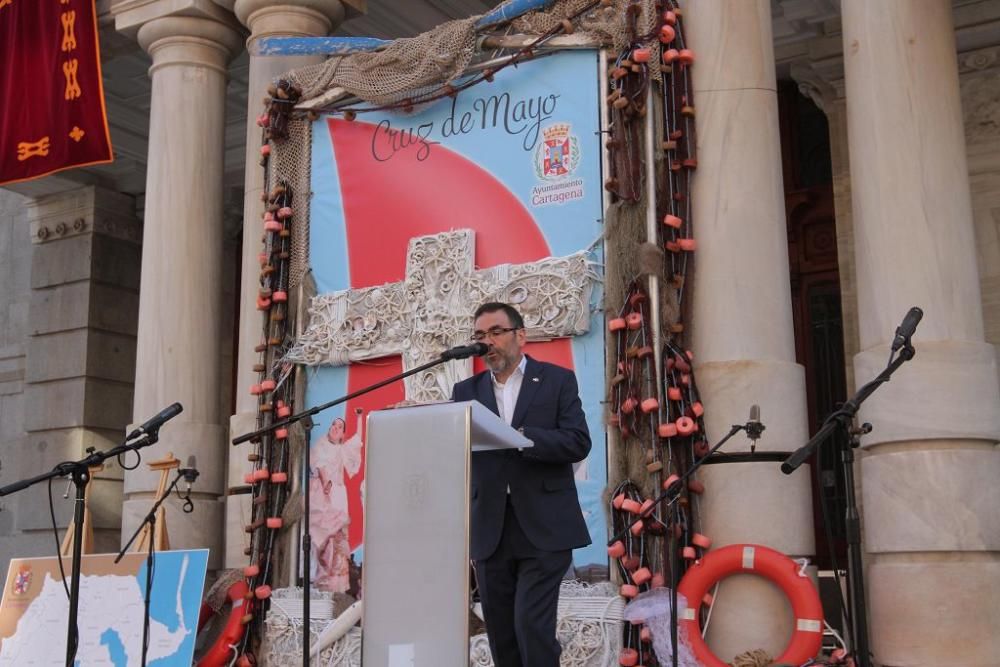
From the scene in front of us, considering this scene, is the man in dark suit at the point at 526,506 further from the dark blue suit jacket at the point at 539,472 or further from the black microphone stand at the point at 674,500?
the black microphone stand at the point at 674,500

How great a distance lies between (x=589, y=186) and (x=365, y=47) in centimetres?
223

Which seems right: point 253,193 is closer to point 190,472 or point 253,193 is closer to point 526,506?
point 190,472

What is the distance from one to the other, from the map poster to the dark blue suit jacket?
10.3ft

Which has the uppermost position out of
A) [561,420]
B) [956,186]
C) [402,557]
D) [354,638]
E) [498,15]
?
[498,15]

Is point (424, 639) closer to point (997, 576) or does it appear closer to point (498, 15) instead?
point (997, 576)

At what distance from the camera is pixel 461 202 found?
25.2ft

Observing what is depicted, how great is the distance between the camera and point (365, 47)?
8.34 m

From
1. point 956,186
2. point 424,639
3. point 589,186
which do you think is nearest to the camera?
point 424,639

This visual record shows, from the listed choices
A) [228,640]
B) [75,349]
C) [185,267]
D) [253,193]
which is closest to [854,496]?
[228,640]

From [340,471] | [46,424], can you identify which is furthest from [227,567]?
[46,424]

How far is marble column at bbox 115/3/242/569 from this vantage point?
31.3 ft

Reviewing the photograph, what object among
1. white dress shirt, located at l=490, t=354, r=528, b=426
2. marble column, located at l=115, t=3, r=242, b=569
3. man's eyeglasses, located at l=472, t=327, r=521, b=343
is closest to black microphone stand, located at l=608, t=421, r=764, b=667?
white dress shirt, located at l=490, t=354, r=528, b=426

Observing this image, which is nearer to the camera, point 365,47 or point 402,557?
point 402,557

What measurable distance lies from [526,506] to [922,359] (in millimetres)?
2550
